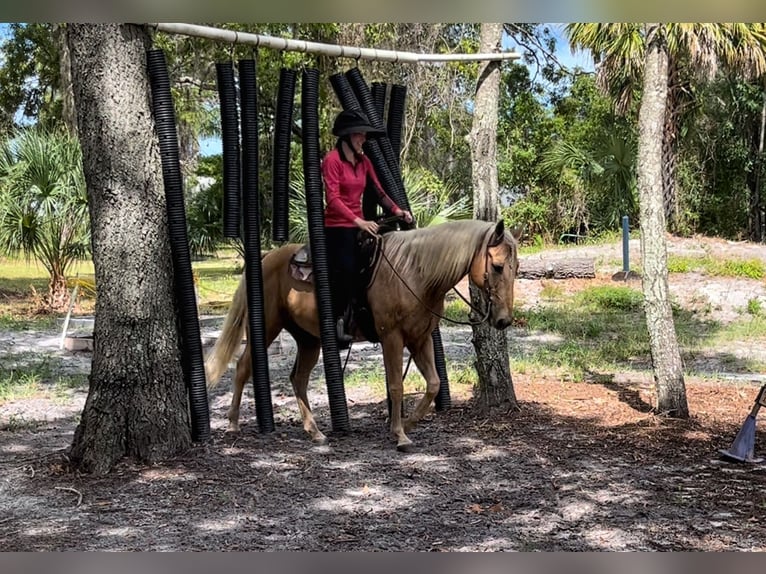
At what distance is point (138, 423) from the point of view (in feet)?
17.2

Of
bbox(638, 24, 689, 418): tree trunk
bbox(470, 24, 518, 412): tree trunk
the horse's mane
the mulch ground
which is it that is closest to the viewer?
the mulch ground

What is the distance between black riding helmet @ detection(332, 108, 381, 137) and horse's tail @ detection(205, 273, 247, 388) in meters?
1.44

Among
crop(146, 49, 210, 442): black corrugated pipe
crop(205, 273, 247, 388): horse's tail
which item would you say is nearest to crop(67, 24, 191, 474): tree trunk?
crop(146, 49, 210, 442): black corrugated pipe

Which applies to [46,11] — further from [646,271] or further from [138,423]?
[646,271]

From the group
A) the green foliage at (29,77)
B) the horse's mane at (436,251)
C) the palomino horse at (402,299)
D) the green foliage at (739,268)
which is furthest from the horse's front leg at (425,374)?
the green foliage at (29,77)

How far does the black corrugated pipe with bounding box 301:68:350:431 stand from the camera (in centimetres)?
598

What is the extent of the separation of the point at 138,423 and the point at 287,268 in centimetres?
173

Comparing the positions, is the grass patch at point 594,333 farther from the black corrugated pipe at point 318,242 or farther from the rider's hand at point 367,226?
the rider's hand at point 367,226

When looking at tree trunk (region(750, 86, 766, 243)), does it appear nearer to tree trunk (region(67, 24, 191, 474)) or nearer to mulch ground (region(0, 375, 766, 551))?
mulch ground (region(0, 375, 766, 551))

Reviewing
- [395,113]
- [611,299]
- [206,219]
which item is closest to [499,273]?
[395,113]

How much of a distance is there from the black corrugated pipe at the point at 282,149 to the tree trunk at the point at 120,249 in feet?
3.44

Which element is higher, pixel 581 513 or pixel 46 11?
pixel 46 11

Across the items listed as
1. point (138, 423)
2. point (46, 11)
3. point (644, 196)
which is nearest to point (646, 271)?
point (644, 196)

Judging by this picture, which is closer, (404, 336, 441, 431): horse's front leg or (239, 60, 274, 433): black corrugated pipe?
(239, 60, 274, 433): black corrugated pipe
